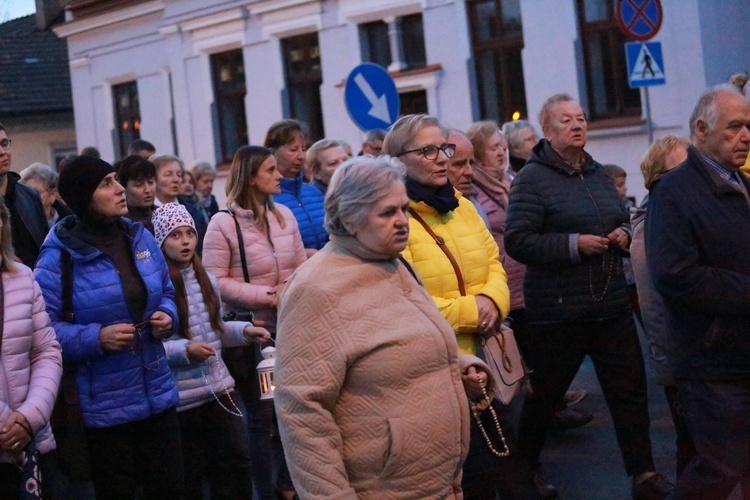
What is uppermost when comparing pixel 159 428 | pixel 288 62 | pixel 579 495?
pixel 288 62

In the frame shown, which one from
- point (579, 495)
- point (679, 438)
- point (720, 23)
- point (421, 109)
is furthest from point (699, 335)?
point (421, 109)

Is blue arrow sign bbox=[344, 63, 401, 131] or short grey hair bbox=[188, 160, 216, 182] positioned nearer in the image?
blue arrow sign bbox=[344, 63, 401, 131]

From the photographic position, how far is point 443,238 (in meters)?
6.30

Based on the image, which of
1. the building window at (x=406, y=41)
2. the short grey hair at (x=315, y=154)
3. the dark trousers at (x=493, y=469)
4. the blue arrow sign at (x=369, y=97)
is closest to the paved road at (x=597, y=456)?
the dark trousers at (x=493, y=469)

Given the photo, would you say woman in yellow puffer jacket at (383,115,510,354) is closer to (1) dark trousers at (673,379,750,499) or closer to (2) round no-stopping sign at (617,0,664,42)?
(1) dark trousers at (673,379,750,499)

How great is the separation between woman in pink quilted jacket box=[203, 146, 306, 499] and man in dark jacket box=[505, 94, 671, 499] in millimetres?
1414

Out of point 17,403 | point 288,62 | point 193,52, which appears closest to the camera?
point 17,403

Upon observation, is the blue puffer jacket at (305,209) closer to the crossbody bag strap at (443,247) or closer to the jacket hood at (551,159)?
the jacket hood at (551,159)

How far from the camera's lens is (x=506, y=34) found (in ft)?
69.5

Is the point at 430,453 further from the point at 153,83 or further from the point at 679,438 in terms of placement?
the point at 153,83

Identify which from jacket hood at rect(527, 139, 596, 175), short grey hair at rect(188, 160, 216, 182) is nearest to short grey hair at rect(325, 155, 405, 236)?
jacket hood at rect(527, 139, 596, 175)

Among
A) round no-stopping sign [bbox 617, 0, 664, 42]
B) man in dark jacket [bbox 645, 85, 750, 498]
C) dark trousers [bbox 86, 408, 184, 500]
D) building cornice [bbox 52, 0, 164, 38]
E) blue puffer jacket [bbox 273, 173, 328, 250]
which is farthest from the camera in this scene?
building cornice [bbox 52, 0, 164, 38]

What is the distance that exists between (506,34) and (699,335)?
51.1ft

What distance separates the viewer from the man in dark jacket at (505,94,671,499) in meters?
7.59
